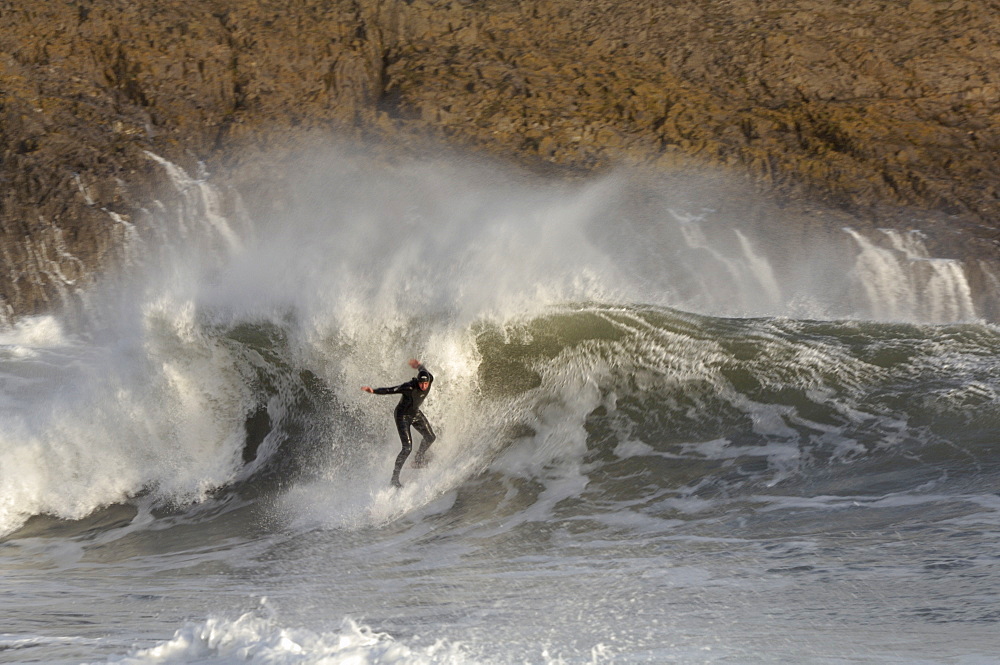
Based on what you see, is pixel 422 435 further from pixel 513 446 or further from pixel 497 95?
pixel 497 95

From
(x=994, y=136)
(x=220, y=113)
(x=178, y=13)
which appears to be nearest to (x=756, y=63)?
(x=994, y=136)

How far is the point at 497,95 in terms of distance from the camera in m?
14.9

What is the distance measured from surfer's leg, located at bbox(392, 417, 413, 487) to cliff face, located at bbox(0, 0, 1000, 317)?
21.9 feet

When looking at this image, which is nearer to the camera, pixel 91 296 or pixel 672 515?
pixel 672 515

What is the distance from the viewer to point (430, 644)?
4562mm

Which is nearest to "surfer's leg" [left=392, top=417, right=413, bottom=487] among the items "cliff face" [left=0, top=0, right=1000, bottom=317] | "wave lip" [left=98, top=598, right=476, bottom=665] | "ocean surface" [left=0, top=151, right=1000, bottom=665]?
"ocean surface" [left=0, top=151, right=1000, bottom=665]

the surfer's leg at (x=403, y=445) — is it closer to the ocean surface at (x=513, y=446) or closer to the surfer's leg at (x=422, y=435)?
the surfer's leg at (x=422, y=435)

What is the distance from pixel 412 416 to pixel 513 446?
1118 millimetres

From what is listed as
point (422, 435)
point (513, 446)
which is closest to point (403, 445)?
point (422, 435)

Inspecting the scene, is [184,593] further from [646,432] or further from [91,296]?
[91,296]

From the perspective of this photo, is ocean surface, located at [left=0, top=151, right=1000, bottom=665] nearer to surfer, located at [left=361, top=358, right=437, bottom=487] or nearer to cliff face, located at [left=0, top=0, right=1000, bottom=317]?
surfer, located at [left=361, top=358, right=437, bottom=487]

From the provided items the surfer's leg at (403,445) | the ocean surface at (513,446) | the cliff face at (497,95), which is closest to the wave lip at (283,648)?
the ocean surface at (513,446)

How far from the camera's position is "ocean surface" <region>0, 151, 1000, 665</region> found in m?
4.96

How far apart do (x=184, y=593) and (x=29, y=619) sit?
100 cm
